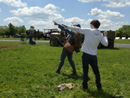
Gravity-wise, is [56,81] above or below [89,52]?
below

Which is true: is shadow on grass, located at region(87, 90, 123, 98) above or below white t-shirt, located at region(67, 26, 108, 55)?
below

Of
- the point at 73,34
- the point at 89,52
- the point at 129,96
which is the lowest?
the point at 129,96

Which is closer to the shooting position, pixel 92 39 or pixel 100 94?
pixel 92 39

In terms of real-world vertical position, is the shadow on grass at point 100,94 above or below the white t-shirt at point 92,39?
below

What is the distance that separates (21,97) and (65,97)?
1.08 metres

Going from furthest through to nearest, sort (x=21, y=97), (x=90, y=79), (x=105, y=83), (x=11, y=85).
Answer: (x=90, y=79), (x=105, y=83), (x=11, y=85), (x=21, y=97)

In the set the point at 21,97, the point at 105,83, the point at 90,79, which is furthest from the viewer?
the point at 90,79

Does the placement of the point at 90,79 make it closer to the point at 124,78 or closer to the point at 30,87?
the point at 124,78

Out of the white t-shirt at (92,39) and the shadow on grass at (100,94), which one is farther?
the shadow on grass at (100,94)

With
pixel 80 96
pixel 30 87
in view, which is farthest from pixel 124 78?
pixel 30 87

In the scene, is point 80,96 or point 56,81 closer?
point 80,96

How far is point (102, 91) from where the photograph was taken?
409 cm

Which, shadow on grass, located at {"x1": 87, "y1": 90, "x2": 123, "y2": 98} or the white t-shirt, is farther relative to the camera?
shadow on grass, located at {"x1": 87, "y1": 90, "x2": 123, "y2": 98}

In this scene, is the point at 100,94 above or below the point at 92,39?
below
